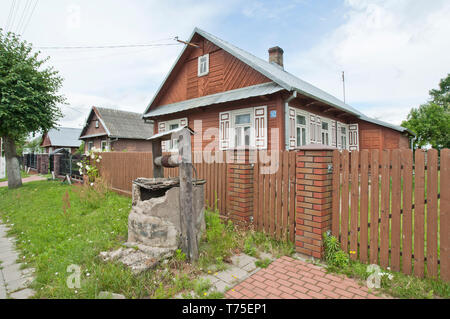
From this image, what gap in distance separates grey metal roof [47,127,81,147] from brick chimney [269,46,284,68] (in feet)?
95.2

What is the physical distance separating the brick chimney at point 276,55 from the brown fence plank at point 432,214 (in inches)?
555

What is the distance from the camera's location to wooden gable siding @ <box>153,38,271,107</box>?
9.45 m

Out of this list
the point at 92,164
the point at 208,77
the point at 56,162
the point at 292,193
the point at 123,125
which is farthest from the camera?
the point at 123,125

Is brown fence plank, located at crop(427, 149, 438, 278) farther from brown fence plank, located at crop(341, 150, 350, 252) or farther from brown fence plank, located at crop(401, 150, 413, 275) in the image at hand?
brown fence plank, located at crop(341, 150, 350, 252)

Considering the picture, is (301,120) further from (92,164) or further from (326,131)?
(92,164)

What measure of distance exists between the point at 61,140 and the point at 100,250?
34.7m

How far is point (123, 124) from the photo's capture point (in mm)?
21938

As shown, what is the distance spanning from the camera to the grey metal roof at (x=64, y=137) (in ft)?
103

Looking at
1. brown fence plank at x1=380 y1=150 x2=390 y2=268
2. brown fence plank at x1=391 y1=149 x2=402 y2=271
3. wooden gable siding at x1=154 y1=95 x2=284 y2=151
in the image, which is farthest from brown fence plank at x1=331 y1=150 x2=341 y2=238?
wooden gable siding at x1=154 y1=95 x2=284 y2=151

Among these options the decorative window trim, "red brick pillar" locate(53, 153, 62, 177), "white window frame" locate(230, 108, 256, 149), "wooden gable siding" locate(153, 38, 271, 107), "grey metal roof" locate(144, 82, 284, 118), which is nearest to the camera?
"grey metal roof" locate(144, 82, 284, 118)

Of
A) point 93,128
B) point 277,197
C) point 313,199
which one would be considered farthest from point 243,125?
point 93,128

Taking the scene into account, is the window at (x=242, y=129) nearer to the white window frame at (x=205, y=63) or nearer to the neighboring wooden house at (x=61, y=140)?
the white window frame at (x=205, y=63)
